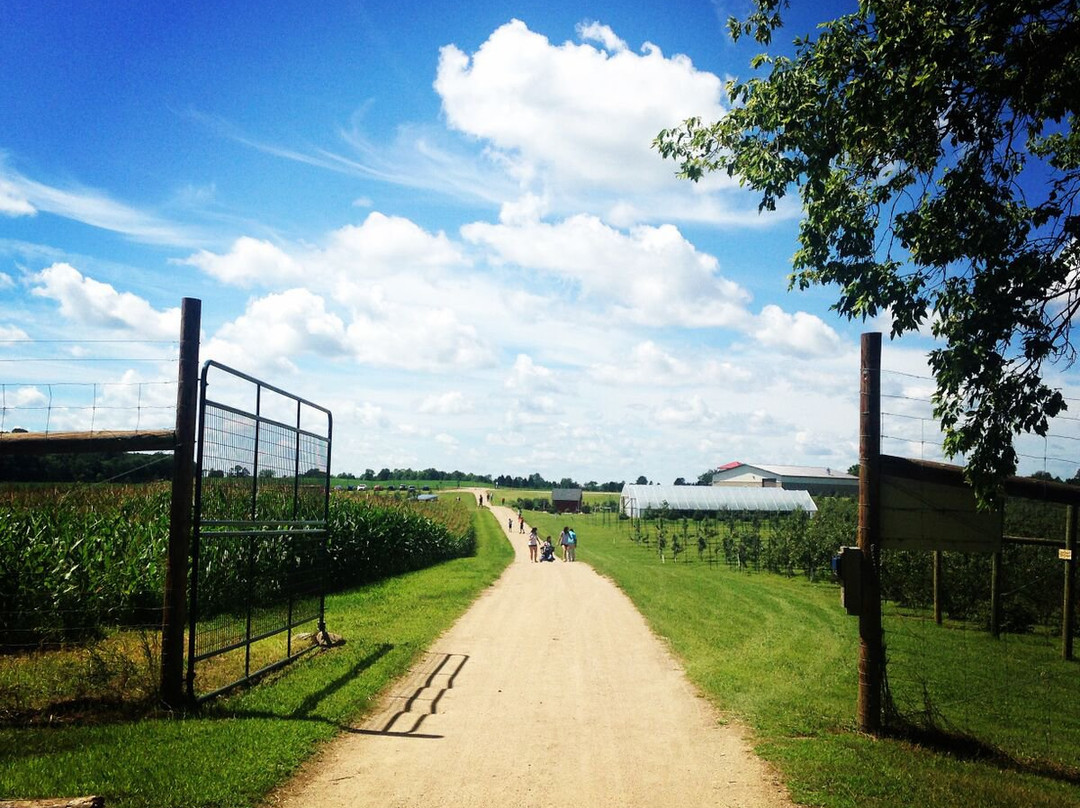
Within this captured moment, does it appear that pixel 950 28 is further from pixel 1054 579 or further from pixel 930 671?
pixel 1054 579

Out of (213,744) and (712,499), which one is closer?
(213,744)

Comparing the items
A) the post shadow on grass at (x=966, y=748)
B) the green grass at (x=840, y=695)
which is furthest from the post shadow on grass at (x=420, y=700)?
the post shadow on grass at (x=966, y=748)

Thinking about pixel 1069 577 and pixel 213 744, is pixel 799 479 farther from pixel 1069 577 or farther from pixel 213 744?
pixel 213 744

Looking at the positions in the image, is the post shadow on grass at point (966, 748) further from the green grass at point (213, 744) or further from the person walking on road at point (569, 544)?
the person walking on road at point (569, 544)

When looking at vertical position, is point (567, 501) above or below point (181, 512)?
below

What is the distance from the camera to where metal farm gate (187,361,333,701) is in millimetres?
8781

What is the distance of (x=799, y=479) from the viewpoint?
297 feet

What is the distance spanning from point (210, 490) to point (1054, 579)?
17.2 m

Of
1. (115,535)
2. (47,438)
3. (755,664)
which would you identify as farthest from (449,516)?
(47,438)

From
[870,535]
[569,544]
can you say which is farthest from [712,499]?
[870,535]

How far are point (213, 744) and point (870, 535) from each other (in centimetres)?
664

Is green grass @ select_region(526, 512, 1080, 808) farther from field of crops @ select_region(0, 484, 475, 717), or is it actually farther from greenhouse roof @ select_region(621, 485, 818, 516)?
greenhouse roof @ select_region(621, 485, 818, 516)

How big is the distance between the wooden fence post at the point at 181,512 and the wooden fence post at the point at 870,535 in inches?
275

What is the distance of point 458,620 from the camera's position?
15.4 meters
